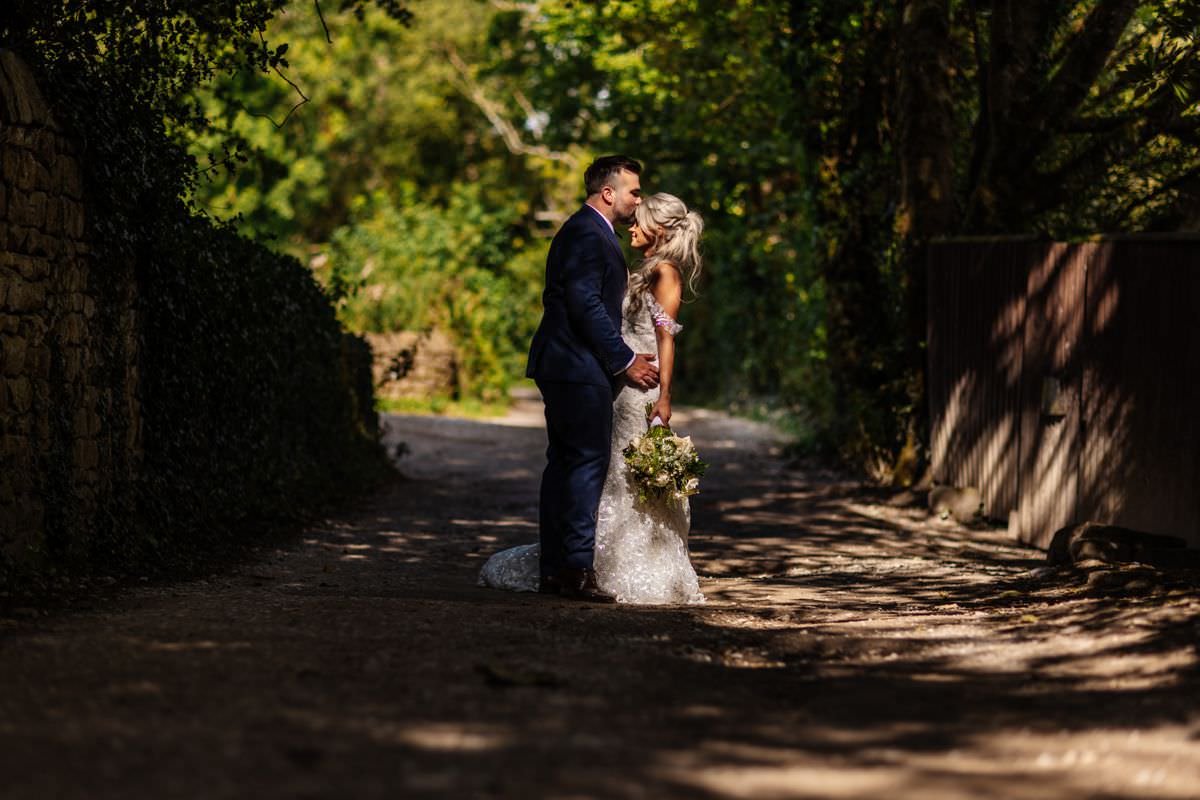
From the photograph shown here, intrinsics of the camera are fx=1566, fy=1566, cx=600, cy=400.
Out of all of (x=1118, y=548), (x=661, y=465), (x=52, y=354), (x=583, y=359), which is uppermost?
(x=583, y=359)

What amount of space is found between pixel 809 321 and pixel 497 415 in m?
8.73

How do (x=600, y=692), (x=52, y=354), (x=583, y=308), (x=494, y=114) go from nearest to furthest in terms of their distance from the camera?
1. (x=600, y=692)
2. (x=52, y=354)
3. (x=583, y=308)
4. (x=494, y=114)

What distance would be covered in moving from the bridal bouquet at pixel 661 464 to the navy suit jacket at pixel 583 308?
0.41 m

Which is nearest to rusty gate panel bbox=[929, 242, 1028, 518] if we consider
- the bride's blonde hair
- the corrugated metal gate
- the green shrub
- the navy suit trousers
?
the corrugated metal gate

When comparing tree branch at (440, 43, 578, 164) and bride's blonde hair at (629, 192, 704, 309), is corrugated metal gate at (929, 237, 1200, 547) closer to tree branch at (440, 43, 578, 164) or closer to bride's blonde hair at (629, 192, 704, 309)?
bride's blonde hair at (629, 192, 704, 309)

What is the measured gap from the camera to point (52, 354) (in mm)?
7664

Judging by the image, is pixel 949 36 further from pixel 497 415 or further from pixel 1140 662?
pixel 497 415

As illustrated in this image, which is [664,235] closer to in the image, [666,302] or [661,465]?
[666,302]

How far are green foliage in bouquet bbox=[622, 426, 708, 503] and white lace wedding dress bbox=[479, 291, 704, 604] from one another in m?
0.07

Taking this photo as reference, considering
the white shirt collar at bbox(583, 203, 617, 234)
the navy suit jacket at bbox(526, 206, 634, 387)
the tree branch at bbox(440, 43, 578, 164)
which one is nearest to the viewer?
the navy suit jacket at bbox(526, 206, 634, 387)

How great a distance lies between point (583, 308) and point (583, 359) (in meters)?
0.27

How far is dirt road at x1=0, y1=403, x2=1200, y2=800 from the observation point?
4.11 m

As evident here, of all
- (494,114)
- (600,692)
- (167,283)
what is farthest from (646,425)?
(494,114)

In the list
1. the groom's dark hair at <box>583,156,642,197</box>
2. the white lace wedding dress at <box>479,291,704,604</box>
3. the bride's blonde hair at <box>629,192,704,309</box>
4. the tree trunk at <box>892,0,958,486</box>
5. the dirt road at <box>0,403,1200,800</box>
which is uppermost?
the tree trunk at <box>892,0,958,486</box>
